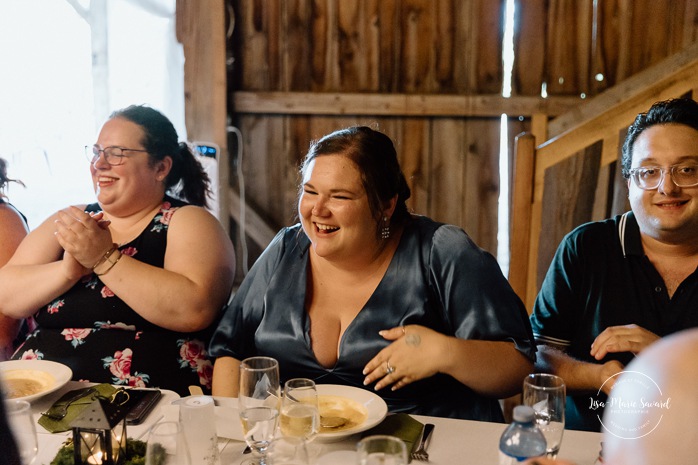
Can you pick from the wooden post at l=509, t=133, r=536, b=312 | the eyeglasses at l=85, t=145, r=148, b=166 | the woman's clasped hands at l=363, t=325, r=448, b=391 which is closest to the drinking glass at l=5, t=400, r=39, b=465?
the woman's clasped hands at l=363, t=325, r=448, b=391

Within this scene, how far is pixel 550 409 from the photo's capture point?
1.32m

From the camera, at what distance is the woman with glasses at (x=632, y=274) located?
1.87 metres

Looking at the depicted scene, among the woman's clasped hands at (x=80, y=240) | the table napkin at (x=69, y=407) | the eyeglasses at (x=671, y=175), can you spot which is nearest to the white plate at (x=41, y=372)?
the table napkin at (x=69, y=407)

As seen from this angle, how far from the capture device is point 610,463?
77cm

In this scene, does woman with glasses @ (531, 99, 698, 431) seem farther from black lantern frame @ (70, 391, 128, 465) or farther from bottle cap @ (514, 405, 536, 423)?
black lantern frame @ (70, 391, 128, 465)

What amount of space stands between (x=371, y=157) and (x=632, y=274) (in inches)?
31.5

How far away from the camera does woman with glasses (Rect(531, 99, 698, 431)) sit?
1.87 meters

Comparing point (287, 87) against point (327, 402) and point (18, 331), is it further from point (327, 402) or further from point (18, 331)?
point (327, 402)

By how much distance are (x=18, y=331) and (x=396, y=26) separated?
259 centimetres

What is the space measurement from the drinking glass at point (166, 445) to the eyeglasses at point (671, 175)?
1394mm

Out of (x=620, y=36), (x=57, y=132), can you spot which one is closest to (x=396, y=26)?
(x=620, y=36)

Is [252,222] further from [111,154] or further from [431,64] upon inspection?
[111,154]

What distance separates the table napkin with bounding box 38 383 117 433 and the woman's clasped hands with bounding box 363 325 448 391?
2.01 ft

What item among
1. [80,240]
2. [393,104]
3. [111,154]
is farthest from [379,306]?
[393,104]
